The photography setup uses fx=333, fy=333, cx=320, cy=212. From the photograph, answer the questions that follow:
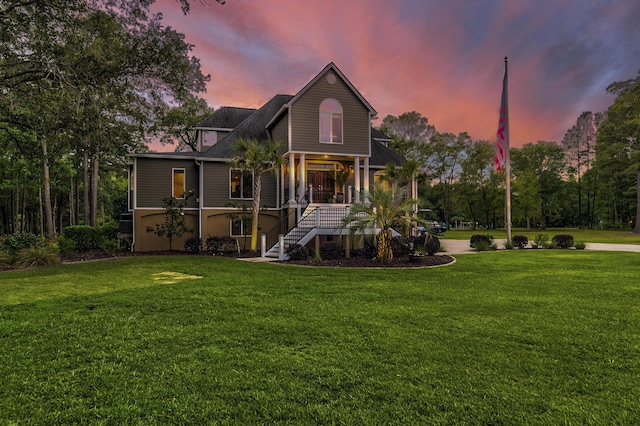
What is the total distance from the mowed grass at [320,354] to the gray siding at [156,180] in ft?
31.7

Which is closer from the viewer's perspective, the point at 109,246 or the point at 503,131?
the point at 109,246

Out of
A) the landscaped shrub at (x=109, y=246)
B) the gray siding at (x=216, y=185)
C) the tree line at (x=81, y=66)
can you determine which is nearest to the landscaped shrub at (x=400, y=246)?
the gray siding at (x=216, y=185)

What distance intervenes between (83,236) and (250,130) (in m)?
10.1

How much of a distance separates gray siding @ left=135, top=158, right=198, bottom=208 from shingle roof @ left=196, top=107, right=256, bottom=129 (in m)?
4.86

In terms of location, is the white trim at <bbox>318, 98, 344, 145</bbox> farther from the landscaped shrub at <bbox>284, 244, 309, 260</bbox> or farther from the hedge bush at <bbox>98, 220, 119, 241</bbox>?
the hedge bush at <bbox>98, 220, 119, 241</bbox>

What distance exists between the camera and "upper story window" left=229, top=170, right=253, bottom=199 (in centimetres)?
1792

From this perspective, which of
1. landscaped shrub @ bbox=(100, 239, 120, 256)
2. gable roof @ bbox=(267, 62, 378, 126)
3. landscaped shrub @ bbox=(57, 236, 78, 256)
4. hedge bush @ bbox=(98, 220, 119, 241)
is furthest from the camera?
hedge bush @ bbox=(98, 220, 119, 241)

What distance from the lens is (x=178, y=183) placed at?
17.8m

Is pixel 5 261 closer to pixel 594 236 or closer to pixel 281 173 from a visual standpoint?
pixel 281 173

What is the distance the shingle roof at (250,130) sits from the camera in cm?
1786

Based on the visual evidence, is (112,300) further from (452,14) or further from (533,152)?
(533,152)

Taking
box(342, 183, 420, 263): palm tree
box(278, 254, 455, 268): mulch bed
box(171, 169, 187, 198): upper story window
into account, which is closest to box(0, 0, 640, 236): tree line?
box(342, 183, 420, 263): palm tree

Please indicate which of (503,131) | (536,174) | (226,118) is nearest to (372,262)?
(503,131)

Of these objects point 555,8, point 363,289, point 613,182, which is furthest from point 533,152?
Result: point 363,289
